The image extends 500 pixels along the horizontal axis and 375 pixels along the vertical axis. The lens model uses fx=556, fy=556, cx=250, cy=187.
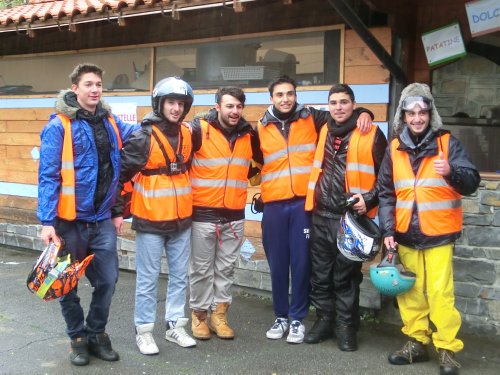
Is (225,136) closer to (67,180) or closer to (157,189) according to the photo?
(157,189)

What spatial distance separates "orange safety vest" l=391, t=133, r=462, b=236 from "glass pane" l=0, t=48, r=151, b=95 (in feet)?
12.2

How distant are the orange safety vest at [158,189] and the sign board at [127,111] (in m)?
2.62

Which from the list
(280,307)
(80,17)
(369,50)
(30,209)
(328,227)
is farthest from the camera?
(30,209)

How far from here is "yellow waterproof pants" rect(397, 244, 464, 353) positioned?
12.5 ft

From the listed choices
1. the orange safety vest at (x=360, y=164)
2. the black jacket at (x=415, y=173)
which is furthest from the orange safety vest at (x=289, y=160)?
the black jacket at (x=415, y=173)

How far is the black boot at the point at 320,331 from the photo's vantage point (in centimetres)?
446

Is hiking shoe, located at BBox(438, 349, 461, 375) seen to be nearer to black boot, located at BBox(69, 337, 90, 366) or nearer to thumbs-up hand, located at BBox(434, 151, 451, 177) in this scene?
thumbs-up hand, located at BBox(434, 151, 451, 177)

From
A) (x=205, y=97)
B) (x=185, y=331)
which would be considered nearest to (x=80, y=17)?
(x=205, y=97)

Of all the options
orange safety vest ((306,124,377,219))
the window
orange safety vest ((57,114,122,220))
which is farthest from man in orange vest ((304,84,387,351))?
orange safety vest ((57,114,122,220))

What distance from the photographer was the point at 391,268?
3852 mm

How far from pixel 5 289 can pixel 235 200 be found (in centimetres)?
312

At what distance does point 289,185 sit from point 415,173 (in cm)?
99

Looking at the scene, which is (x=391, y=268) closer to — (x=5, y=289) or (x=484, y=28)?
(x=484, y=28)

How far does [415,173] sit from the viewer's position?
12.7ft
